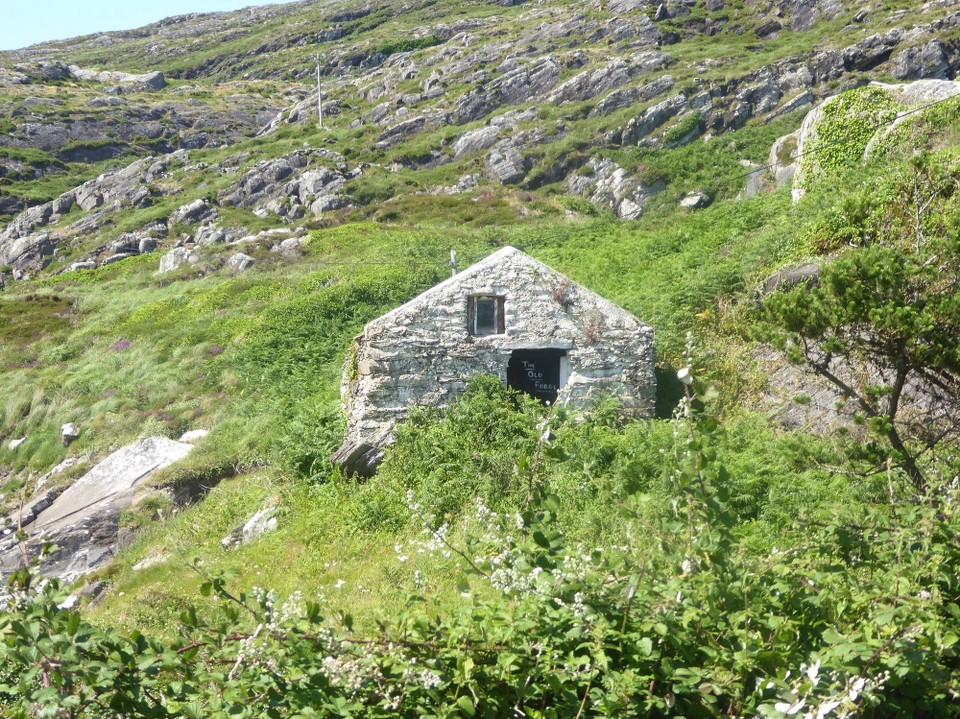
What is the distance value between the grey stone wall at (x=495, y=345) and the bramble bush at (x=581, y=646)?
27.3 ft

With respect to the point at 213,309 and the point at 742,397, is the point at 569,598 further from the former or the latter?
the point at 213,309

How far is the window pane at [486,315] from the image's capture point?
12789 millimetres

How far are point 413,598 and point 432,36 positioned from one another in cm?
11884

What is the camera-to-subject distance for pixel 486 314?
505 inches

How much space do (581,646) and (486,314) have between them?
9721mm

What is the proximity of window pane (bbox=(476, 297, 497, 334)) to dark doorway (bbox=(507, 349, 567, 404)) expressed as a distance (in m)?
1.03

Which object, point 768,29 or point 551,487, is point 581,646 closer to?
point 551,487

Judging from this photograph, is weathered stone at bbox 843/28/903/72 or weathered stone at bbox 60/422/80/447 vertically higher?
weathered stone at bbox 843/28/903/72

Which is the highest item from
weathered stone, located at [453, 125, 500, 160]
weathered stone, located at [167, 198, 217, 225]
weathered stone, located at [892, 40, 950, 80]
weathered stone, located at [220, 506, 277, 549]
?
weathered stone, located at [892, 40, 950, 80]

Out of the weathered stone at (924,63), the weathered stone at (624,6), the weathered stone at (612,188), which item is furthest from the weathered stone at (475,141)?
the weathered stone at (624,6)

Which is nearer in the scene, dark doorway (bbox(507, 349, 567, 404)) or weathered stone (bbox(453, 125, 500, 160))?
dark doorway (bbox(507, 349, 567, 404))

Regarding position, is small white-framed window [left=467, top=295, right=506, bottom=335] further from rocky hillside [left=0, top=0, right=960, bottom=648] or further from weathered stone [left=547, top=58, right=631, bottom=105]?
weathered stone [left=547, top=58, right=631, bottom=105]

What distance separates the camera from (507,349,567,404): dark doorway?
45.0 ft

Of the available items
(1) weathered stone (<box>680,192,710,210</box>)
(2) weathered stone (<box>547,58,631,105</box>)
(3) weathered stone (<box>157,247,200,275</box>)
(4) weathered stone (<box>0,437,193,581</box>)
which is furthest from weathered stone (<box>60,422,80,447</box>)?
(2) weathered stone (<box>547,58,631,105</box>)
